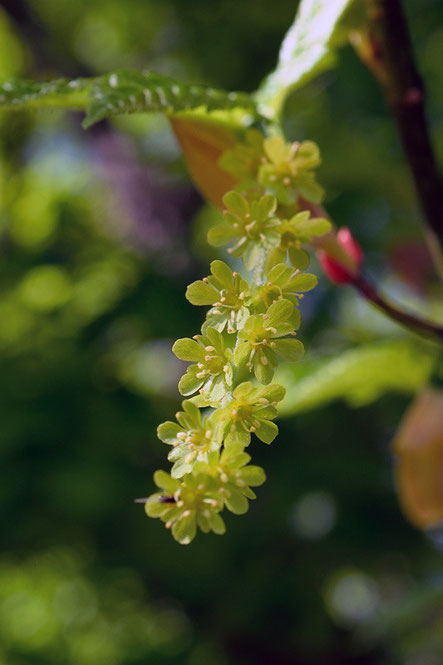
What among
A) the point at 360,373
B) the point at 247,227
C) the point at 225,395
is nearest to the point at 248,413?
the point at 225,395

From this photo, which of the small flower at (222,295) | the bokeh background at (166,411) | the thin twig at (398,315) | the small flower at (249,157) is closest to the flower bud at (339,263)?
the thin twig at (398,315)

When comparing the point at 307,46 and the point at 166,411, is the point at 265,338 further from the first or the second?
the point at 166,411

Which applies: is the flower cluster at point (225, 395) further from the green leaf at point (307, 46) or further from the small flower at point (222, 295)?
the green leaf at point (307, 46)

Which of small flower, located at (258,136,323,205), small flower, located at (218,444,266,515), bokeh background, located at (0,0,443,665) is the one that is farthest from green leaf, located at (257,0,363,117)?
bokeh background, located at (0,0,443,665)

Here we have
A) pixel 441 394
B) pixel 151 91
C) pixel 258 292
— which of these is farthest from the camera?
pixel 441 394

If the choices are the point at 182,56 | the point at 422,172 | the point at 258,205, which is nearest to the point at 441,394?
the point at 422,172

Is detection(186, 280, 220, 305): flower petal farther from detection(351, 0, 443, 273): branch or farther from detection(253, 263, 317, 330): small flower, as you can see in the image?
detection(351, 0, 443, 273): branch

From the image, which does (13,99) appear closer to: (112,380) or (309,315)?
(112,380)
